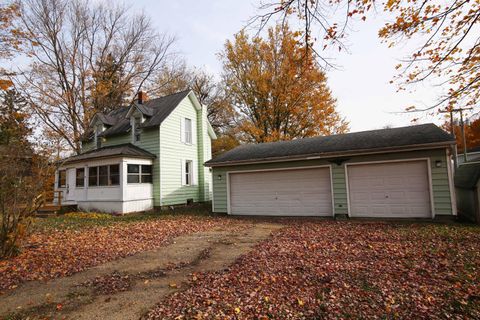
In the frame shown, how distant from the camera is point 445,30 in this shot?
22.0 ft

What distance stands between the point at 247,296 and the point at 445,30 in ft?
26.4

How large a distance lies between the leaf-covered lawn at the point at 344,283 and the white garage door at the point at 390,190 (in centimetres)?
270

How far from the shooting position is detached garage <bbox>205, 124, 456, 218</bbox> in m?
9.23

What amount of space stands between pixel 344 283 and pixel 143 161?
43.9 ft

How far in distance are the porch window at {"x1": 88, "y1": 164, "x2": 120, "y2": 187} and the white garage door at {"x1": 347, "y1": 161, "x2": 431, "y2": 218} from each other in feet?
39.8

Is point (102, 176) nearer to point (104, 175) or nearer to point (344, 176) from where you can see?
point (104, 175)

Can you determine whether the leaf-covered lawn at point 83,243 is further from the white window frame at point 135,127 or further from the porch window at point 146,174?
the white window frame at point 135,127

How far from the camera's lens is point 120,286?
4.45m

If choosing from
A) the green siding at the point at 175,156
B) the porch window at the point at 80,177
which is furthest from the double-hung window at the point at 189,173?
the porch window at the point at 80,177

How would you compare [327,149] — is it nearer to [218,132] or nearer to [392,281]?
[392,281]

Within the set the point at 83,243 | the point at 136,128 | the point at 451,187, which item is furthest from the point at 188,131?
the point at 451,187

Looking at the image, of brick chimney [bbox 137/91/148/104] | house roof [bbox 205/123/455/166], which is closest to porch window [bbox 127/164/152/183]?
house roof [bbox 205/123/455/166]

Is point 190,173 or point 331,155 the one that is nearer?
point 331,155

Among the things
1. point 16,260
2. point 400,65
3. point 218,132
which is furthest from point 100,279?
point 218,132
